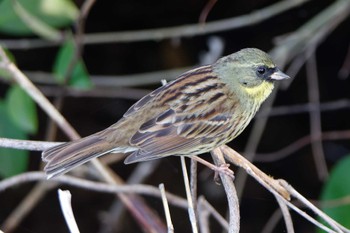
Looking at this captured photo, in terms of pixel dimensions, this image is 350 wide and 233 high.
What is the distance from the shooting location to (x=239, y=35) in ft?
15.5

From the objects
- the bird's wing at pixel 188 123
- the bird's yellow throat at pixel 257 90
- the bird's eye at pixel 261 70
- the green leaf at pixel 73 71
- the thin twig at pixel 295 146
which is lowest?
the bird's wing at pixel 188 123

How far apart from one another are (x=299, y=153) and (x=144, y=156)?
1843mm

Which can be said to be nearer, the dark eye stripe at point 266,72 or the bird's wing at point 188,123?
the bird's wing at point 188,123

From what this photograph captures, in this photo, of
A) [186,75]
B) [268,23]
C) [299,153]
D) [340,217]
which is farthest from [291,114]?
[186,75]

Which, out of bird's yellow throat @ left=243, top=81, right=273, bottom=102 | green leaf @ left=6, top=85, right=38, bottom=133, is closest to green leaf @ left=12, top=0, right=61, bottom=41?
green leaf @ left=6, top=85, right=38, bottom=133

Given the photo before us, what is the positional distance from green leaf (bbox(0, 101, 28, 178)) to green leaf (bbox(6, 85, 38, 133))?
17 centimetres

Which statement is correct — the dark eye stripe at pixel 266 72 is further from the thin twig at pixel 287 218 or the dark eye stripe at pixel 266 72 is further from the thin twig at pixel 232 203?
the thin twig at pixel 287 218

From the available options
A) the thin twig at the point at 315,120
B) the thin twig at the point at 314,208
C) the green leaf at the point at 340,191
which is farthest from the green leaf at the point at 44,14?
the thin twig at the point at 314,208

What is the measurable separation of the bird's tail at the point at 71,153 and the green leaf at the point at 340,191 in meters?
1.18

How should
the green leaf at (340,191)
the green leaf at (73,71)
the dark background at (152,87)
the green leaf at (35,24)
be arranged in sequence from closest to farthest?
the green leaf at (340,191)
the green leaf at (35,24)
the green leaf at (73,71)
the dark background at (152,87)

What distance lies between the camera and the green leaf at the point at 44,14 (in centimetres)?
405

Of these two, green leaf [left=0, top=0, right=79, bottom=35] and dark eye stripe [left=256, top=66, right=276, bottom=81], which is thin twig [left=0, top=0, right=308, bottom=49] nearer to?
green leaf [left=0, top=0, right=79, bottom=35]

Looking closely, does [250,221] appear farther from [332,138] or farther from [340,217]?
[340,217]

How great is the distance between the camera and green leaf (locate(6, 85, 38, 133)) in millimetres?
3867
